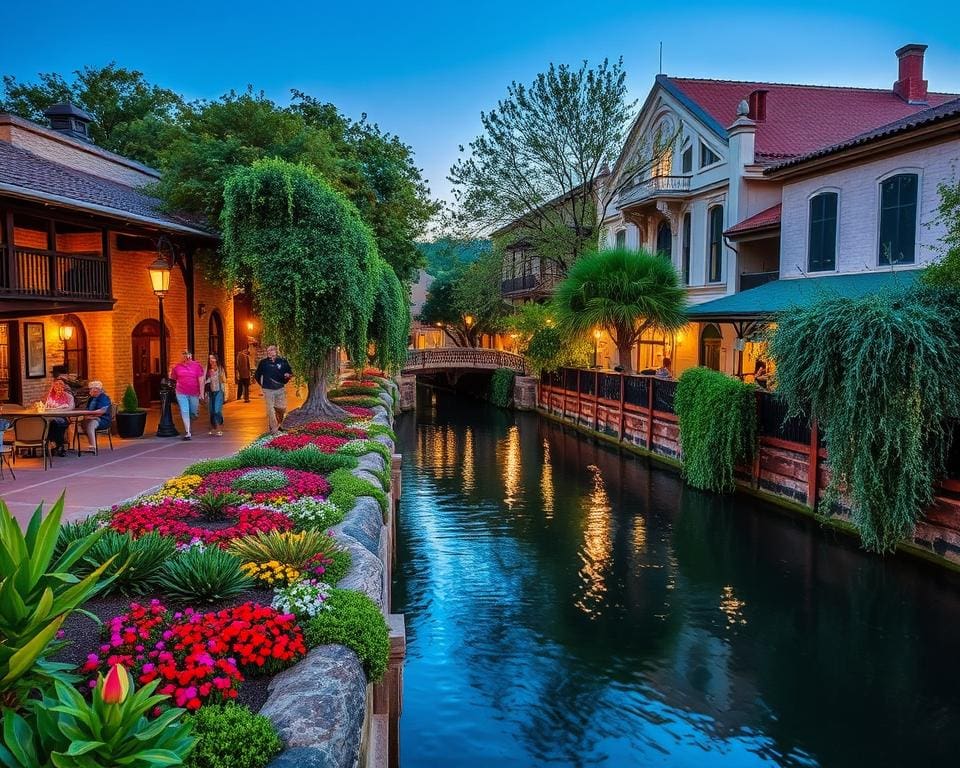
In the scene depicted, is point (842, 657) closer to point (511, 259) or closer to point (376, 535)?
point (376, 535)

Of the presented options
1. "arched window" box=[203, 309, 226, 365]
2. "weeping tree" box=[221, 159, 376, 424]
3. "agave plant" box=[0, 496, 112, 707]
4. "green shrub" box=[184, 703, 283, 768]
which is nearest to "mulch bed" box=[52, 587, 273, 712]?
"agave plant" box=[0, 496, 112, 707]

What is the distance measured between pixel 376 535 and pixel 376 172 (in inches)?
797

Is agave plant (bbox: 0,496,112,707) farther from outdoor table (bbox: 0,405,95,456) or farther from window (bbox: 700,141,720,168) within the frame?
window (bbox: 700,141,720,168)

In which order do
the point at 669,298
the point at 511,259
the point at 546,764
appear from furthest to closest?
the point at 511,259, the point at 669,298, the point at 546,764

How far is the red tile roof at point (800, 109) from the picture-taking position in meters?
26.8

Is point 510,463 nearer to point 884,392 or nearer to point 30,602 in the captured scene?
point 884,392

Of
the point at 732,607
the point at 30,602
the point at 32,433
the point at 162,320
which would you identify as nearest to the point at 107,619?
the point at 30,602

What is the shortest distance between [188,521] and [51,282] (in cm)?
887

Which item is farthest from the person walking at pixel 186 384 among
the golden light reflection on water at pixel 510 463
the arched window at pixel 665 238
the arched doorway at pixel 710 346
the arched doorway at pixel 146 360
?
→ the arched window at pixel 665 238

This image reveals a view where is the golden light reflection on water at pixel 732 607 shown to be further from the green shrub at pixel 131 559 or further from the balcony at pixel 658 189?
the balcony at pixel 658 189

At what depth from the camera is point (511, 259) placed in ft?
151

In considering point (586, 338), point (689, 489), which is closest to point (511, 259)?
point (586, 338)

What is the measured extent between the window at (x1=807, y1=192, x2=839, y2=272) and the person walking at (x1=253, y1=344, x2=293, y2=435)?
14.9m

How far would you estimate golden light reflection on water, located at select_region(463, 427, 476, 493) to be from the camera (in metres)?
18.4
